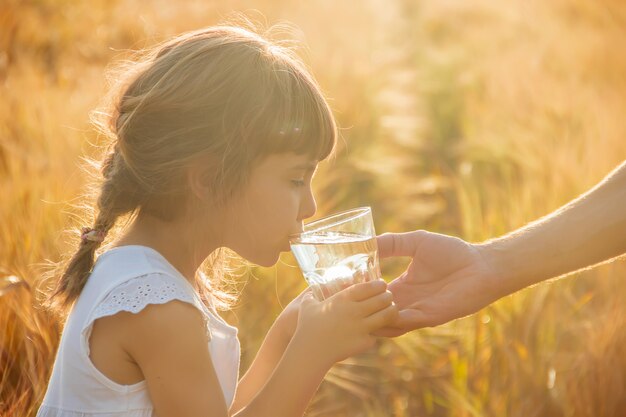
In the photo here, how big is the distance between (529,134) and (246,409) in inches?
124

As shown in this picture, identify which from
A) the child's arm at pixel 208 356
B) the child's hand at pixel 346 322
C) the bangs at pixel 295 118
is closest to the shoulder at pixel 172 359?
the child's arm at pixel 208 356

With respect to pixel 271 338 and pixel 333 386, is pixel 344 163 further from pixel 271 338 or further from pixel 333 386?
pixel 271 338

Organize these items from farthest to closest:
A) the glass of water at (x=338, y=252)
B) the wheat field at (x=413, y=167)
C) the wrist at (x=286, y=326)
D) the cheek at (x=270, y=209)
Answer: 1. the wheat field at (x=413, y=167)
2. the wrist at (x=286, y=326)
3. the cheek at (x=270, y=209)
4. the glass of water at (x=338, y=252)

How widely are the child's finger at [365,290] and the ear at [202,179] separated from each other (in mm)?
392

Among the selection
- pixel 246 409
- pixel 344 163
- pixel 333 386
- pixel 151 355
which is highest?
pixel 151 355

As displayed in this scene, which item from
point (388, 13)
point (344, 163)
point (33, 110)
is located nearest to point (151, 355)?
point (33, 110)

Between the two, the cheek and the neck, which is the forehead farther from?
the neck

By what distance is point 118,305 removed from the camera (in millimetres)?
1633

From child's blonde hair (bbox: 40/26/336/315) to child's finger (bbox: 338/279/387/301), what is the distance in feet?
1.13

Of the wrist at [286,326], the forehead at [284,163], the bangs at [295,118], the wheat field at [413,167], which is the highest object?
the bangs at [295,118]

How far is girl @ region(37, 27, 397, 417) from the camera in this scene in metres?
1.63

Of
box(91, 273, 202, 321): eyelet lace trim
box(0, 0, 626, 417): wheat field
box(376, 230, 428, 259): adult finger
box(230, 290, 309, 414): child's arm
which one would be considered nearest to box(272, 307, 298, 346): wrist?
box(230, 290, 309, 414): child's arm

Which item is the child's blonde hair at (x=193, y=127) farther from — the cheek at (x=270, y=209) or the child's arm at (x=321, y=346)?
the child's arm at (x=321, y=346)

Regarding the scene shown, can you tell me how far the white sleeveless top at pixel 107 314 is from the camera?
165 cm
